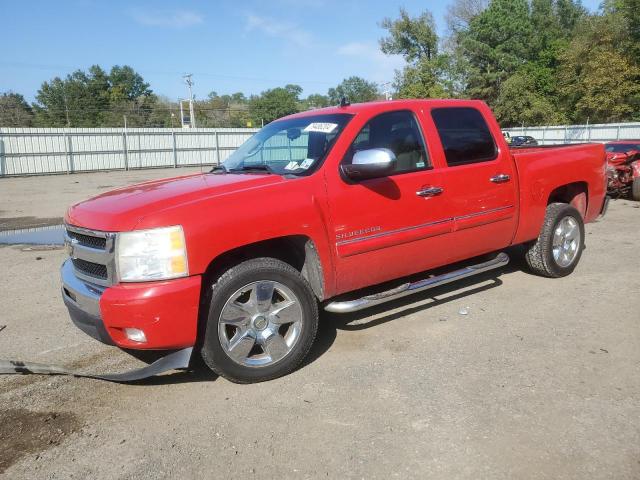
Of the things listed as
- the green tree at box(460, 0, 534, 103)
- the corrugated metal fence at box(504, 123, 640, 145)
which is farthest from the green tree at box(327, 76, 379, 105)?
the corrugated metal fence at box(504, 123, 640, 145)

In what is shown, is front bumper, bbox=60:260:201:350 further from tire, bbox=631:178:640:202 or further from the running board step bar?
tire, bbox=631:178:640:202

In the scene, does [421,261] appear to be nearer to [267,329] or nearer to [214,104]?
[267,329]

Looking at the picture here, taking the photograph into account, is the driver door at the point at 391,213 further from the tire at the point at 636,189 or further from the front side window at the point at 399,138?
the tire at the point at 636,189

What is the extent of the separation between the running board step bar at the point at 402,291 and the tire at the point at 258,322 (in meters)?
0.22

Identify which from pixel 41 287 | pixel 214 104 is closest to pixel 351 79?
pixel 214 104

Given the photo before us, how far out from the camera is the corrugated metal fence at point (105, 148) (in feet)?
85.0

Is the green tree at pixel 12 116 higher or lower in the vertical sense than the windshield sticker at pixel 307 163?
higher

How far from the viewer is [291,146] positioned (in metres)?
4.38

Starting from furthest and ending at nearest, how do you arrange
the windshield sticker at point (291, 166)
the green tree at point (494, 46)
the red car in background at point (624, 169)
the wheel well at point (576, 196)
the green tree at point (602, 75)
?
the green tree at point (494, 46), the green tree at point (602, 75), the red car in background at point (624, 169), the wheel well at point (576, 196), the windshield sticker at point (291, 166)

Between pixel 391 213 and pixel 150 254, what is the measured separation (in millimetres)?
1819

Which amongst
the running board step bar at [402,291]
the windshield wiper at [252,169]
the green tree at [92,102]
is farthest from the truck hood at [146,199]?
the green tree at [92,102]

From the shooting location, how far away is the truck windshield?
391cm

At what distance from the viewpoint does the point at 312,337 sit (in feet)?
11.9

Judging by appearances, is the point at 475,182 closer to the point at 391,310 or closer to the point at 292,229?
the point at 391,310
